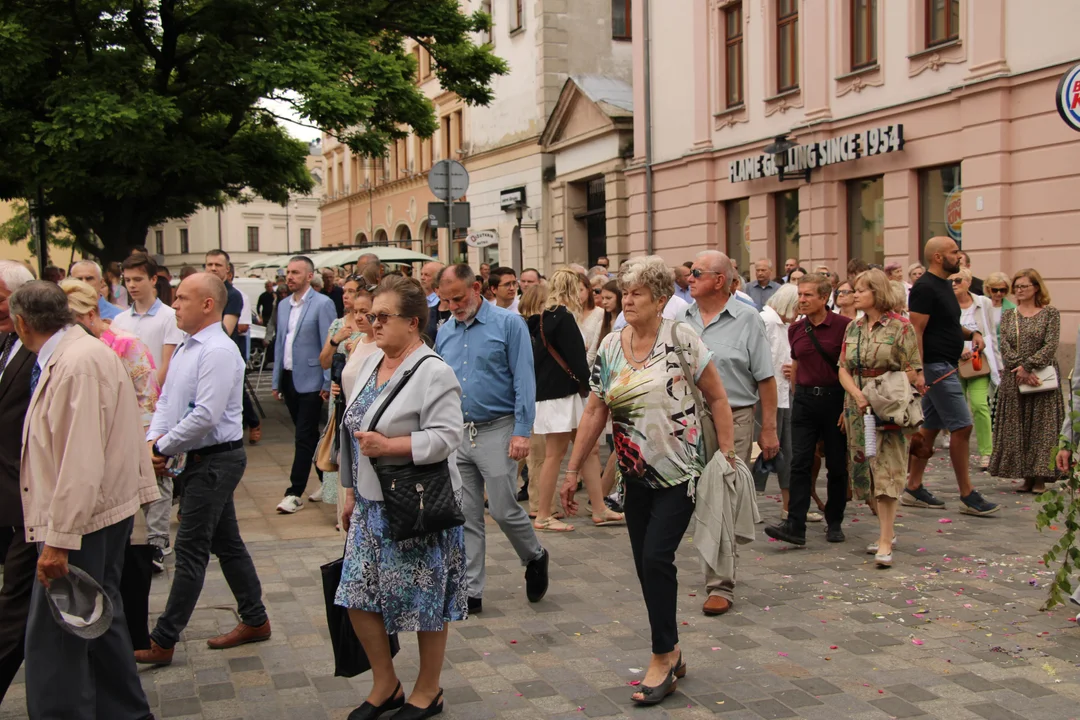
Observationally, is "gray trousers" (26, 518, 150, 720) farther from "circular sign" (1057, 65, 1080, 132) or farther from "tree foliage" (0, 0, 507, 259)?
"tree foliage" (0, 0, 507, 259)

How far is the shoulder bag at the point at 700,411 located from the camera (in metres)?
5.36

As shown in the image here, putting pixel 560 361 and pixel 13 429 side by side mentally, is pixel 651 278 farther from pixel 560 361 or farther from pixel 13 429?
pixel 560 361

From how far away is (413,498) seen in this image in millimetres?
4672

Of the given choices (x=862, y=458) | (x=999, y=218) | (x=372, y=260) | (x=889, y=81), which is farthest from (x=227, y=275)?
(x=889, y=81)

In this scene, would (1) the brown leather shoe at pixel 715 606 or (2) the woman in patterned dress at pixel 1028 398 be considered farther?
(2) the woman in patterned dress at pixel 1028 398

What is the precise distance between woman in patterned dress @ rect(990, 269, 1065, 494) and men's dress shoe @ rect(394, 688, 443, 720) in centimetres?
661

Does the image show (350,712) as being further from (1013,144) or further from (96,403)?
(1013,144)

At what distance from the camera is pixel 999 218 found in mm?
17250

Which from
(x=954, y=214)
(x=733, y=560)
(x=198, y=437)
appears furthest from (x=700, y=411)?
(x=954, y=214)

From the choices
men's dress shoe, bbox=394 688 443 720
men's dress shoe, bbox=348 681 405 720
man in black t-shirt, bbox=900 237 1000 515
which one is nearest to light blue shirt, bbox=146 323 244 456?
men's dress shoe, bbox=348 681 405 720

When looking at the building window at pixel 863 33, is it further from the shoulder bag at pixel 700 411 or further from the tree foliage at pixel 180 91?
the shoulder bag at pixel 700 411

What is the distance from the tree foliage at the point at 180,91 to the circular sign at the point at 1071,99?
9456mm

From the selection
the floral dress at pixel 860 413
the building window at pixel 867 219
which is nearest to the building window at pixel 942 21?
the building window at pixel 867 219

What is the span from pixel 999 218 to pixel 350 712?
48.2ft
